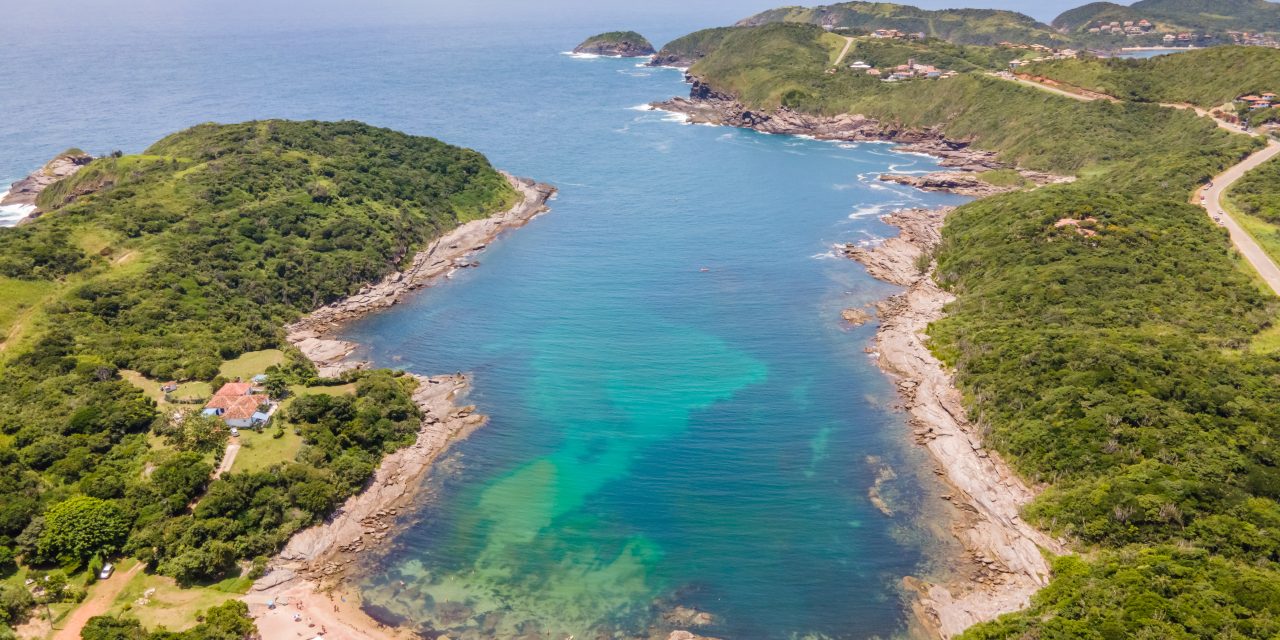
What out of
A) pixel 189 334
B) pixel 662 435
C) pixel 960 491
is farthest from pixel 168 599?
pixel 960 491

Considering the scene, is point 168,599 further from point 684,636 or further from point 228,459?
point 684,636

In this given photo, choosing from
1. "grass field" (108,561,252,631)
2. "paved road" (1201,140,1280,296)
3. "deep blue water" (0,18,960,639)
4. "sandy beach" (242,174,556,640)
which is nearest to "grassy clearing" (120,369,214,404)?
"sandy beach" (242,174,556,640)

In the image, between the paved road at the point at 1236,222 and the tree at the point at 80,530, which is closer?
the tree at the point at 80,530

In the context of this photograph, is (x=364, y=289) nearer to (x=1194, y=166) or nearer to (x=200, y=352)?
(x=200, y=352)

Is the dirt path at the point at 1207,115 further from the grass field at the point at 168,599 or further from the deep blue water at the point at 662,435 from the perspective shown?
the grass field at the point at 168,599

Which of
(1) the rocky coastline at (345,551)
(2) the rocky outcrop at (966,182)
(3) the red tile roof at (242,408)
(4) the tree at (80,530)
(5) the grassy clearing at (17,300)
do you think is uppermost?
(2) the rocky outcrop at (966,182)

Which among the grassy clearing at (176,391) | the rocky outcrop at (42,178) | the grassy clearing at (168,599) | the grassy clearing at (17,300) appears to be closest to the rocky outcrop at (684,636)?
the grassy clearing at (168,599)
